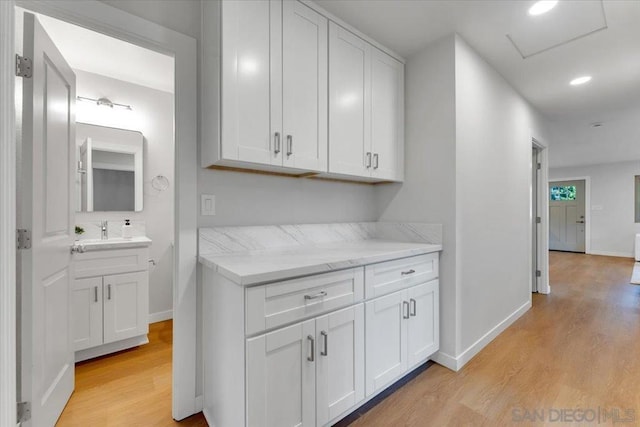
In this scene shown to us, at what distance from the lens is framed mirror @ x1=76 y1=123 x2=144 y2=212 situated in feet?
8.54

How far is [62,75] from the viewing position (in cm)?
162

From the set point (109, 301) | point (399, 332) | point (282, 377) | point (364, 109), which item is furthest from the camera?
point (109, 301)

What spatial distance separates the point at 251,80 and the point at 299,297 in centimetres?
112

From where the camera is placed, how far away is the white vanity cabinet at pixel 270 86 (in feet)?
4.70

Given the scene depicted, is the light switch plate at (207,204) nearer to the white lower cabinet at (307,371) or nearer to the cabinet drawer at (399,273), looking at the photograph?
the white lower cabinet at (307,371)

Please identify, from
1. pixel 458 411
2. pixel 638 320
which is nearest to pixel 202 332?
pixel 458 411

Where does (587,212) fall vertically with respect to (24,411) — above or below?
above

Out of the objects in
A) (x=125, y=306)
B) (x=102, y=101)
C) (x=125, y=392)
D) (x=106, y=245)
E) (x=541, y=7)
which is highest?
(x=541, y=7)

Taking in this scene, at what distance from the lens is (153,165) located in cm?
298

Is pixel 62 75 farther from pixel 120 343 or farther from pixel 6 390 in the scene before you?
pixel 120 343

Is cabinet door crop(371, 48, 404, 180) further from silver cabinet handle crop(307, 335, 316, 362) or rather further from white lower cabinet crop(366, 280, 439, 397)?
silver cabinet handle crop(307, 335, 316, 362)

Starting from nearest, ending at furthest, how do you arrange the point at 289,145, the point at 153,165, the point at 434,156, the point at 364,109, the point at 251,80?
1. the point at 251,80
2. the point at 289,145
3. the point at 364,109
4. the point at 434,156
5. the point at 153,165

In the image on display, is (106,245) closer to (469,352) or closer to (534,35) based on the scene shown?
(469,352)

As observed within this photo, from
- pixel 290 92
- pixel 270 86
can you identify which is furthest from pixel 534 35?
pixel 270 86
